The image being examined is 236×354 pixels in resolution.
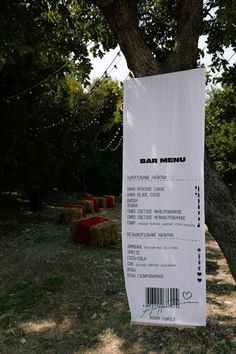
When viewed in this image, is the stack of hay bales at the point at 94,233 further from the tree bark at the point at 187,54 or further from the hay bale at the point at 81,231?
the tree bark at the point at 187,54

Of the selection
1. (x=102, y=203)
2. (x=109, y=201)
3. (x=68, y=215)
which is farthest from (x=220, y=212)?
(x=109, y=201)

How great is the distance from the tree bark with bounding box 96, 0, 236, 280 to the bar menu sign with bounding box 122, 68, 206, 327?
0.90 meters

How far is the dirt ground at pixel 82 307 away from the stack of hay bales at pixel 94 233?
23cm

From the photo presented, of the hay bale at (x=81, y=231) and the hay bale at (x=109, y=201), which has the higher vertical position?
the hay bale at (x=109, y=201)

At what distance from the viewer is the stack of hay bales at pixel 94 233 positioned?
29.7ft

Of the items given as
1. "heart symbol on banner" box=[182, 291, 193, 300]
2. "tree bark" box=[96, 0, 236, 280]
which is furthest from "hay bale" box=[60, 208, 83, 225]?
"heart symbol on banner" box=[182, 291, 193, 300]

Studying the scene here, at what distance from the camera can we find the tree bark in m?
3.75

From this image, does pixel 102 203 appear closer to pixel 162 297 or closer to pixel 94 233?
pixel 94 233

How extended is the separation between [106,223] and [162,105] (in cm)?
679

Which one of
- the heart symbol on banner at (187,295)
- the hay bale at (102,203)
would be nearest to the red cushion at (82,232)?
the heart symbol on banner at (187,295)

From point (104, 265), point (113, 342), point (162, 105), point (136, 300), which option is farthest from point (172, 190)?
point (104, 265)

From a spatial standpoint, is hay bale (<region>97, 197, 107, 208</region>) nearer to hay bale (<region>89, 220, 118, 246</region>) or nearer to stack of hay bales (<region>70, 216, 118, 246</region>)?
stack of hay bales (<region>70, 216, 118, 246</region>)

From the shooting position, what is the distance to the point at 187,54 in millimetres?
3771

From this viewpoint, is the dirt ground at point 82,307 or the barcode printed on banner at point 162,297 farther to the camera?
the dirt ground at point 82,307
